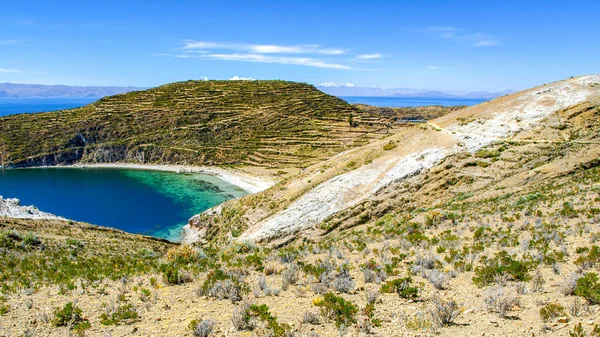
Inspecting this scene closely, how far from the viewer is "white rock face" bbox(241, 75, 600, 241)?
90.5 ft

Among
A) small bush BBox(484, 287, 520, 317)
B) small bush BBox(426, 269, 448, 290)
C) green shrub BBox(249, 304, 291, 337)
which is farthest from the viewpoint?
small bush BBox(426, 269, 448, 290)

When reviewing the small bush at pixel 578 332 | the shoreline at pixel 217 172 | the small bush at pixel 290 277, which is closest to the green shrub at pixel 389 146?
the small bush at pixel 290 277

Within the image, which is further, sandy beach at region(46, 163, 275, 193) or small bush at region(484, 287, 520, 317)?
sandy beach at region(46, 163, 275, 193)

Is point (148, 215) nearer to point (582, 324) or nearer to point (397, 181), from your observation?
point (397, 181)

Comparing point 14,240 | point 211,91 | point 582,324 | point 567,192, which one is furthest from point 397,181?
point 211,91

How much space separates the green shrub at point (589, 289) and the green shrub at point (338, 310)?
15.7 feet

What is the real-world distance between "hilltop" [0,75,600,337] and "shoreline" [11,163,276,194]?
136 ft

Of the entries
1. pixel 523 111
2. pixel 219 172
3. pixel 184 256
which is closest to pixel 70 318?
pixel 184 256

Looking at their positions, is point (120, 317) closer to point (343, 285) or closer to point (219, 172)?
point (343, 285)

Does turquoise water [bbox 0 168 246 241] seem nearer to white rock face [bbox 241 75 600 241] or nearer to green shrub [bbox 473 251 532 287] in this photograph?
white rock face [bbox 241 75 600 241]

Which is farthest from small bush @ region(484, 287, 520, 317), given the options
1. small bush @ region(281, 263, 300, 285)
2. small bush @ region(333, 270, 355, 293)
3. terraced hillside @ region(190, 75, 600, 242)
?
terraced hillside @ region(190, 75, 600, 242)

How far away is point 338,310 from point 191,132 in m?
107

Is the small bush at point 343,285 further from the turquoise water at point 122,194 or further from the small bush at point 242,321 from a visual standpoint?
the turquoise water at point 122,194

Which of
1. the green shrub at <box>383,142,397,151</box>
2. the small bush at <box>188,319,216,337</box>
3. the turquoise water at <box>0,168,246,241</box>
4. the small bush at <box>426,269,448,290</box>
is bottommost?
the turquoise water at <box>0,168,246,241</box>
